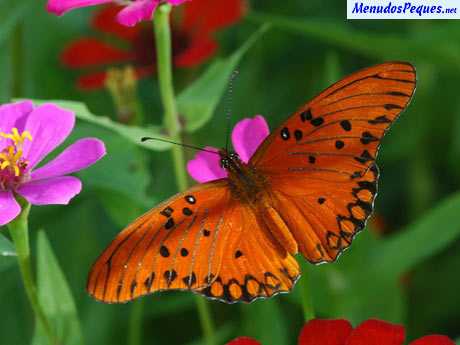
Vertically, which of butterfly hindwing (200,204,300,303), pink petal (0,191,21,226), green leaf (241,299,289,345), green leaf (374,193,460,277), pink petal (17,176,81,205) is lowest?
green leaf (241,299,289,345)

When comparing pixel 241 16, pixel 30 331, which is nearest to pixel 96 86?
pixel 241 16

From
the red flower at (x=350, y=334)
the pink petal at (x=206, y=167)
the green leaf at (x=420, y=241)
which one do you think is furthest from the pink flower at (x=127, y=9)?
Result: the green leaf at (x=420, y=241)

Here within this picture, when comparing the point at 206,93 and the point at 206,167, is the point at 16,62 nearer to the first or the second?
the point at 206,93

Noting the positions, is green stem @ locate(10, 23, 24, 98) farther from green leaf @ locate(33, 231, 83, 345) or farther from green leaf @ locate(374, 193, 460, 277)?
green leaf @ locate(374, 193, 460, 277)

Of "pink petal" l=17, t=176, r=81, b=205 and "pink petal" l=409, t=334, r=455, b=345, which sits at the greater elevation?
"pink petal" l=17, t=176, r=81, b=205

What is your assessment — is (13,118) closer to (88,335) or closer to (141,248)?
(141,248)

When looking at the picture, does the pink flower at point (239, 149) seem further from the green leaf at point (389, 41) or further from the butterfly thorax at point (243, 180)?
the green leaf at point (389, 41)

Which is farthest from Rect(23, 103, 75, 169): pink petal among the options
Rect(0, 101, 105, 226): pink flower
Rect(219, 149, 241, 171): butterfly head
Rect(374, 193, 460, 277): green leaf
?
Rect(374, 193, 460, 277): green leaf
